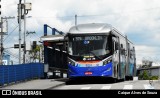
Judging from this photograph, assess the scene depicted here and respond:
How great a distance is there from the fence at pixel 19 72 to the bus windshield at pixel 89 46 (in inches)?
179

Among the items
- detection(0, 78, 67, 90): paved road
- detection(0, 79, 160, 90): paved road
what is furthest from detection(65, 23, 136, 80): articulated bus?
detection(0, 78, 67, 90): paved road

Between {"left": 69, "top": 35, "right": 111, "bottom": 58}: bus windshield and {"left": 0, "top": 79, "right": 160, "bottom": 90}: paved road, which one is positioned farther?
{"left": 69, "top": 35, "right": 111, "bottom": 58}: bus windshield

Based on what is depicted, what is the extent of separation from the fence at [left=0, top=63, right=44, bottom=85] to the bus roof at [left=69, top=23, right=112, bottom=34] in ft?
16.1

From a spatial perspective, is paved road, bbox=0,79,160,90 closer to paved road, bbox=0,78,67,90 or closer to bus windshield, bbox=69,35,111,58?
paved road, bbox=0,78,67,90

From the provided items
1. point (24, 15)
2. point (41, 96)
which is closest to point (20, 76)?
point (24, 15)

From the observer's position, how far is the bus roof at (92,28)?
23812mm

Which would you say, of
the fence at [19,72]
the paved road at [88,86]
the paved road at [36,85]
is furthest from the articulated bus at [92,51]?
the fence at [19,72]

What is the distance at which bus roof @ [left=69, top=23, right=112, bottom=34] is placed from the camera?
2381 cm

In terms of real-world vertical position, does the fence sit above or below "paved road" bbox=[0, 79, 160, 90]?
above

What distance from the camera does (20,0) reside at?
44.9 metres

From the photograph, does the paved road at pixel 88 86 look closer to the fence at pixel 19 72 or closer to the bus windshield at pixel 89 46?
the fence at pixel 19 72

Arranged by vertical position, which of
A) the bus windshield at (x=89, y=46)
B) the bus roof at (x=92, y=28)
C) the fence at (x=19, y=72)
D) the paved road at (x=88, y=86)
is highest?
the bus roof at (x=92, y=28)

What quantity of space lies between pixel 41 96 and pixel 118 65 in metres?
21.3

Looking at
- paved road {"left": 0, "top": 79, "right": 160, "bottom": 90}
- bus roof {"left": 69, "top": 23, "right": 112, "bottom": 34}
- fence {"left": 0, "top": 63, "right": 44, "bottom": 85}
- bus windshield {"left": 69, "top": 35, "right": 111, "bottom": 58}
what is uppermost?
bus roof {"left": 69, "top": 23, "right": 112, "bottom": 34}
